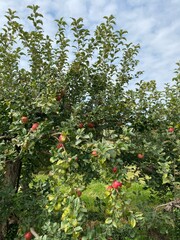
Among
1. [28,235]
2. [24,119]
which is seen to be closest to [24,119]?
[24,119]

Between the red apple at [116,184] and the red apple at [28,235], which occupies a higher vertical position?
the red apple at [116,184]

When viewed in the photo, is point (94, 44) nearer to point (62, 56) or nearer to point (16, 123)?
point (62, 56)

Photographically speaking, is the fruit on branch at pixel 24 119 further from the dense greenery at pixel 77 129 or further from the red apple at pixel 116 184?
the red apple at pixel 116 184

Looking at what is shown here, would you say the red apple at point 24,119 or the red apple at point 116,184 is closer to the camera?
the red apple at point 116,184

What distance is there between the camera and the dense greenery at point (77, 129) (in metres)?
2.69

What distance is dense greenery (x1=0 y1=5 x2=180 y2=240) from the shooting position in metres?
2.69

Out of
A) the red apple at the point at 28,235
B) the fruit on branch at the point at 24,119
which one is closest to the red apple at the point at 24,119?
the fruit on branch at the point at 24,119

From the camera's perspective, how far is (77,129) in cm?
345

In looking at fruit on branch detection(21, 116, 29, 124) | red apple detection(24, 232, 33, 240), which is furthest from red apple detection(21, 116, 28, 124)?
red apple detection(24, 232, 33, 240)

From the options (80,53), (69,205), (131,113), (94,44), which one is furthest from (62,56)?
(69,205)

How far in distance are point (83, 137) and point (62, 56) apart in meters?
1.62

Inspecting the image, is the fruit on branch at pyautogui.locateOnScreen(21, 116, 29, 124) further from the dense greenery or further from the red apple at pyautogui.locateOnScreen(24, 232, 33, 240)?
the red apple at pyautogui.locateOnScreen(24, 232, 33, 240)

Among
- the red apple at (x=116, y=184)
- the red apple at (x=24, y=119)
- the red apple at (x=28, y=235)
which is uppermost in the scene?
the red apple at (x=24, y=119)

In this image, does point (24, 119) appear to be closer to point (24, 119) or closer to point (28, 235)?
point (24, 119)
